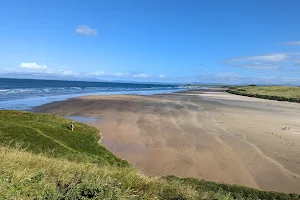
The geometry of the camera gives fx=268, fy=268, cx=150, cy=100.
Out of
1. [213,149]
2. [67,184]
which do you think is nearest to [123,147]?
[213,149]

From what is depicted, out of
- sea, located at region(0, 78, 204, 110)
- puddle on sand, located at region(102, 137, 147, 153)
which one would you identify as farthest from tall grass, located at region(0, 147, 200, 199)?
sea, located at region(0, 78, 204, 110)

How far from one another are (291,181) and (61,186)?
37.1ft

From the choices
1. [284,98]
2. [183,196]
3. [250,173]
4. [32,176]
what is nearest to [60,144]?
[32,176]

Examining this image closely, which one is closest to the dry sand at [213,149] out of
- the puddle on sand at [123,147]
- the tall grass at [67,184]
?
the puddle on sand at [123,147]

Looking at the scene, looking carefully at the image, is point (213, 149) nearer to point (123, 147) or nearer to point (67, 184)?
point (123, 147)

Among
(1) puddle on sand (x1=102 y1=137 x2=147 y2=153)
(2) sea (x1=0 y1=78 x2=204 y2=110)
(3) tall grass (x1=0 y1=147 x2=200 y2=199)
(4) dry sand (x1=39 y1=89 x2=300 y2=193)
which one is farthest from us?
(2) sea (x1=0 y1=78 x2=204 y2=110)

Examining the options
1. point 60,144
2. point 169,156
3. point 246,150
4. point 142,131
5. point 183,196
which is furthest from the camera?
point 142,131

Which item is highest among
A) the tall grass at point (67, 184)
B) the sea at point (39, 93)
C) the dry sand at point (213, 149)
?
the tall grass at point (67, 184)

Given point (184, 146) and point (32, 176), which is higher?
point (32, 176)

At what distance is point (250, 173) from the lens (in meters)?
13.5

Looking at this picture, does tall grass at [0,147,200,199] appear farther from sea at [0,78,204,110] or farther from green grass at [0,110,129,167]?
sea at [0,78,204,110]

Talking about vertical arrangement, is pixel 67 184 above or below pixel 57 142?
above

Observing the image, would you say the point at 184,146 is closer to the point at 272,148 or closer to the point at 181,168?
the point at 181,168

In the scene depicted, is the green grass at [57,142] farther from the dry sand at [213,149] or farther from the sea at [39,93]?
the sea at [39,93]
